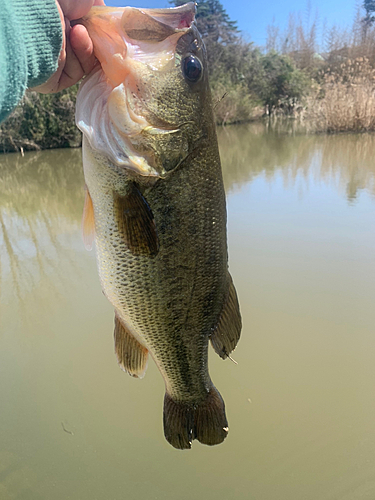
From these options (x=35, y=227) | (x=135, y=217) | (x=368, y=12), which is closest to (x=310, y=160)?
(x=35, y=227)

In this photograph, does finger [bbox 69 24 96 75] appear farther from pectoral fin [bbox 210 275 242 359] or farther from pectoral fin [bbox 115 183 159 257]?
pectoral fin [bbox 210 275 242 359]

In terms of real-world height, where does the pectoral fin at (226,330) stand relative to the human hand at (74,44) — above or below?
below

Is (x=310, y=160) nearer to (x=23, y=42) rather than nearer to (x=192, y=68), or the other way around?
(x=192, y=68)

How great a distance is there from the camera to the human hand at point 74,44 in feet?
3.70

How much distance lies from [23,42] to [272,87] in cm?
2812

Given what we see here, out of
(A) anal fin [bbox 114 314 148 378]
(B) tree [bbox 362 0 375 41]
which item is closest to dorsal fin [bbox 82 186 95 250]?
(A) anal fin [bbox 114 314 148 378]

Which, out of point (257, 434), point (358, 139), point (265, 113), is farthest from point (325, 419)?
point (265, 113)

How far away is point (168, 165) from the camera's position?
119 cm

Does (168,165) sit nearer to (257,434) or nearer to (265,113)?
(257,434)

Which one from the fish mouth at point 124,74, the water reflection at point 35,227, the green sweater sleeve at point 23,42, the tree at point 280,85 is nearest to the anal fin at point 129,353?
the fish mouth at point 124,74

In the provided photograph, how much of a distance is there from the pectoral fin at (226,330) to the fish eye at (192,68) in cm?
73

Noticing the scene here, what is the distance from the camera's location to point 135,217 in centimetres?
117

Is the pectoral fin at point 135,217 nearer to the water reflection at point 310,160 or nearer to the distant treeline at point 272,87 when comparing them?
the water reflection at point 310,160

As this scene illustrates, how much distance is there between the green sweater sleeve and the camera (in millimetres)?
1007
